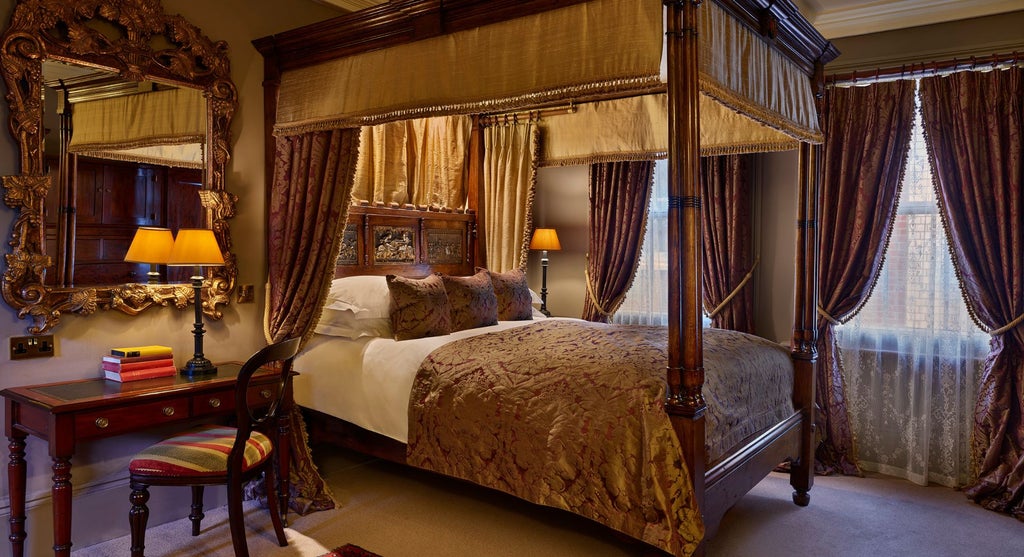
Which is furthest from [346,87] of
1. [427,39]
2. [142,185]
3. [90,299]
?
[90,299]

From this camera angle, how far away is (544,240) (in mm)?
5668

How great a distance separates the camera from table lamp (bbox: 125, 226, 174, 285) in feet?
10.4

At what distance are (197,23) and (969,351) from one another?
4698 millimetres

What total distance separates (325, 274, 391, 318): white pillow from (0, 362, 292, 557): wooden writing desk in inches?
35.0

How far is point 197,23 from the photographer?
11.7 feet

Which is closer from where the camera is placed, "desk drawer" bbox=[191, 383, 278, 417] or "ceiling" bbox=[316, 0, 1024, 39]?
"desk drawer" bbox=[191, 383, 278, 417]

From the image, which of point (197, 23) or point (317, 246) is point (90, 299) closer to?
point (317, 246)

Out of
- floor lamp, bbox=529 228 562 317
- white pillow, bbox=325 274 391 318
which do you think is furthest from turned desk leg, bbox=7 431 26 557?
floor lamp, bbox=529 228 562 317

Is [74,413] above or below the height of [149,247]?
below

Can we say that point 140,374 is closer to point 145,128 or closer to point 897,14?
point 145,128

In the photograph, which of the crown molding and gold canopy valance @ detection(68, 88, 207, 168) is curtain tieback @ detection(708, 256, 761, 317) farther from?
gold canopy valance @ detection(68, 88, 207, 168)

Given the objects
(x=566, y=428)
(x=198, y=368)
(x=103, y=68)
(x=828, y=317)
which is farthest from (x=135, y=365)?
(x=828, y=317)

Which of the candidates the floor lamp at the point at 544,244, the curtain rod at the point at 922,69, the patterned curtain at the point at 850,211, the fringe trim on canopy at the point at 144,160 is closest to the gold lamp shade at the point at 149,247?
the fringe trim on canopy at the point at 144,160

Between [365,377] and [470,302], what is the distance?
854mm
